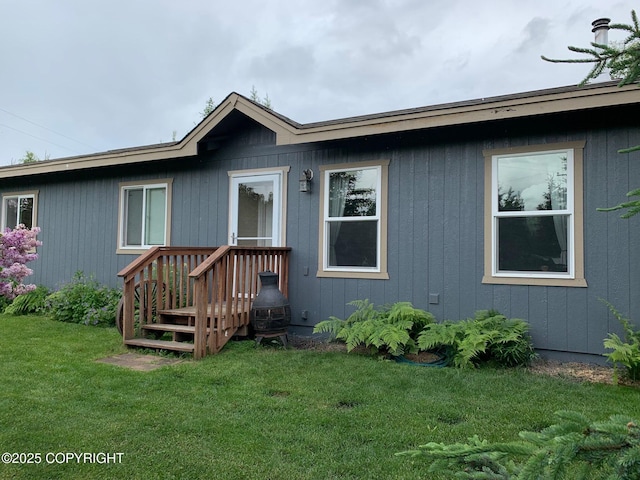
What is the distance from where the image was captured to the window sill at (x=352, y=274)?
211 inches

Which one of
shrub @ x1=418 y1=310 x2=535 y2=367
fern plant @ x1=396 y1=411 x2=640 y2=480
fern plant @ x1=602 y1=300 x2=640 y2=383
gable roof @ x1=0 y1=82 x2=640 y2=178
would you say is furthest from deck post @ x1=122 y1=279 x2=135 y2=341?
fern plant @ x1=602 y1=300 x2=640 y2=383

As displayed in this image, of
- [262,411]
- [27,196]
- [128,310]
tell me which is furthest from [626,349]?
[27,196]

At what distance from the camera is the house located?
14.1 ft

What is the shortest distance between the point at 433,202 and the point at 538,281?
144 cm

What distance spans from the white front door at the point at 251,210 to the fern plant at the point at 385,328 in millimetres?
1958

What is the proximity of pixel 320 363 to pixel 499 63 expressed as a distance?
722 inches

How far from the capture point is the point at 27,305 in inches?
294

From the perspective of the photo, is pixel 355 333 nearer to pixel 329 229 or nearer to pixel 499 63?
pixel 329 229

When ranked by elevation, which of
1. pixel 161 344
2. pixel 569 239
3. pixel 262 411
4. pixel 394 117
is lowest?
pixel 262 411

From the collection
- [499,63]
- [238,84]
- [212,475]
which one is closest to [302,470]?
[212,475]

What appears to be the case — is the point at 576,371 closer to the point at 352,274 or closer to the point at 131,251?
the point at 352,274

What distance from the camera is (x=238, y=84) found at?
26.5 metres

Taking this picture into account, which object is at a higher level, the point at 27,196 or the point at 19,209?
the point at 27,196

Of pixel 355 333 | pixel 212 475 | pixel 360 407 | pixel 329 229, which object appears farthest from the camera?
pixel 329 229
